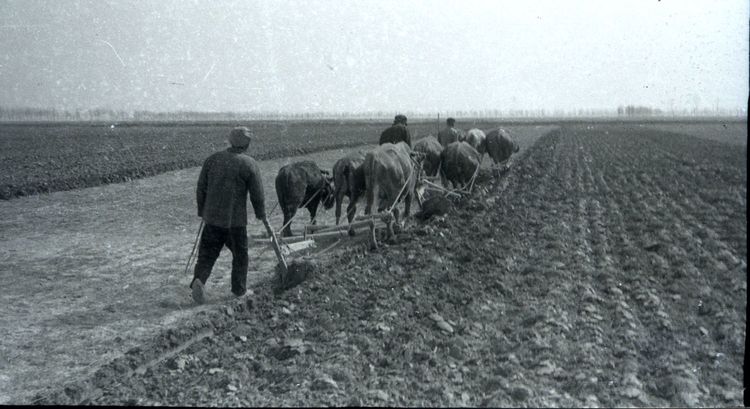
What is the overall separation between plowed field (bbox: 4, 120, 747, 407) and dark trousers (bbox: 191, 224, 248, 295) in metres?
0.31

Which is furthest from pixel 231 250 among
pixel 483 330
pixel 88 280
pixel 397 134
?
pixel 397 134

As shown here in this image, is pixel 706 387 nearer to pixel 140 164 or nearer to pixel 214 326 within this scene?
pixel 214 326

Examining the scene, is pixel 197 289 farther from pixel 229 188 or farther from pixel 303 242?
pixel 303 242

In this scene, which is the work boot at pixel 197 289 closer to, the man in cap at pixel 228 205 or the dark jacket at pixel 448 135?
the man in cap at pixel 228 205

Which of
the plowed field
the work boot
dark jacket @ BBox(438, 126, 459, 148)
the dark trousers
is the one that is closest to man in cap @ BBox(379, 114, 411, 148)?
the plowed field

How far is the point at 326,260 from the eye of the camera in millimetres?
9156

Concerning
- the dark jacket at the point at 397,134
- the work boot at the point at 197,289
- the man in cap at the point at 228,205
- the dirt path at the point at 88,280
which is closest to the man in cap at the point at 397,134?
the dark jacket at the point at 397,134

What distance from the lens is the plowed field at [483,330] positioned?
186 inches

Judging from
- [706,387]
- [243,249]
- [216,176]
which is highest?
[216,176]

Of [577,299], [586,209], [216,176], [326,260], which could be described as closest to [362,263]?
[326,260]

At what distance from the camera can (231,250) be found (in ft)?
24.0

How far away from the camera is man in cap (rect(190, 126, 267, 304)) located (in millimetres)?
7176

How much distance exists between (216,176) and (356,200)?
344 centimetres

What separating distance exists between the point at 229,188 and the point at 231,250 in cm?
72
